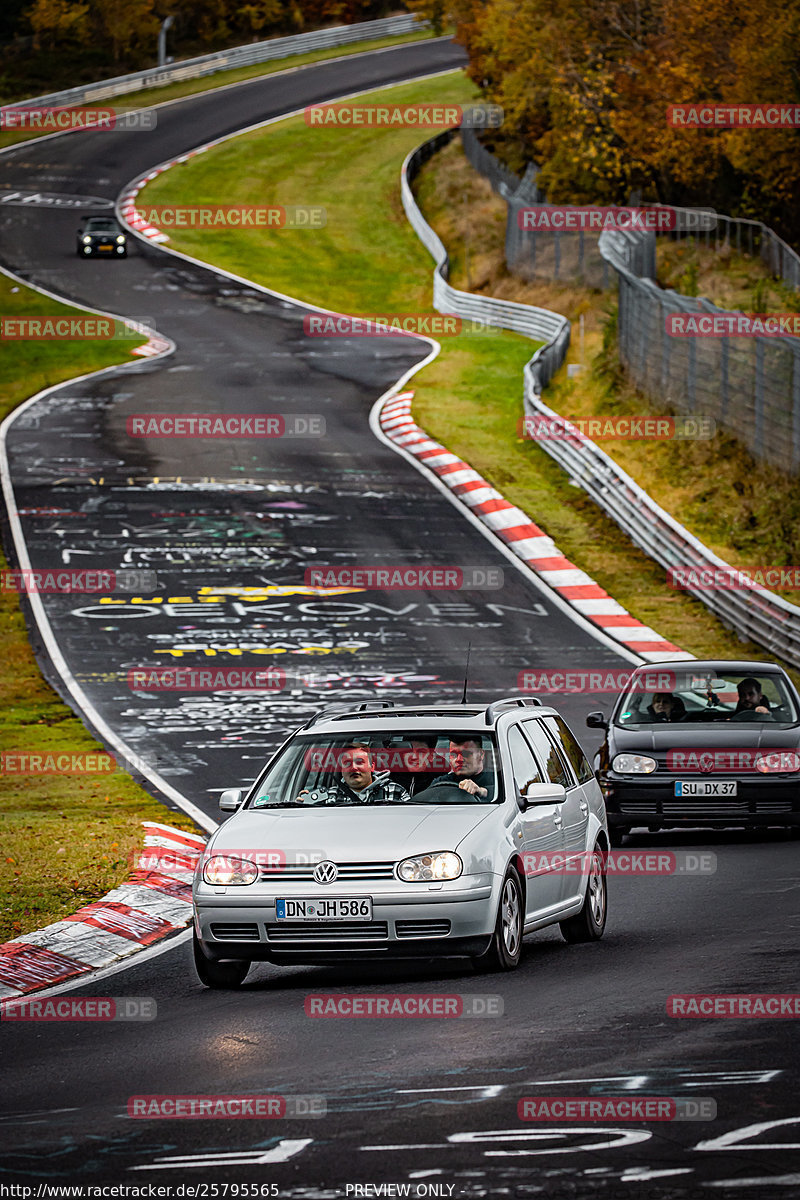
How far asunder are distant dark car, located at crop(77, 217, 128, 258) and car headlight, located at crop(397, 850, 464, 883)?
54496mm

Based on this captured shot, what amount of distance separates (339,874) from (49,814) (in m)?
7.73

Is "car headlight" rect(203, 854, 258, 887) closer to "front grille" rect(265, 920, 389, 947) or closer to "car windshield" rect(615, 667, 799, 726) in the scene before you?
"front grille" rect(265, 920, 389, 947)

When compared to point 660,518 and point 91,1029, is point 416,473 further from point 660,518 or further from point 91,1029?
point 91,1029

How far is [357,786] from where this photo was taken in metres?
10.9

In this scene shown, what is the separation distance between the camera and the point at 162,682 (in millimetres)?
24109

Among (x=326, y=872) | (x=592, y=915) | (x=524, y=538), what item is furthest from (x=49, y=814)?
(x=524, y=538)

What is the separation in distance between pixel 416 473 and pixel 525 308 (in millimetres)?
16552

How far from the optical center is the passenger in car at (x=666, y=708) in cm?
1653

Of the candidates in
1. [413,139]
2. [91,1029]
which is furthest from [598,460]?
[413,139]

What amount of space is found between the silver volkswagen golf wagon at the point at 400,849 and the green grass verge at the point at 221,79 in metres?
75.2

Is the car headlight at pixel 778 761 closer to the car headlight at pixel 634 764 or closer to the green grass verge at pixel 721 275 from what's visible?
the car headlight at pixel 634 764

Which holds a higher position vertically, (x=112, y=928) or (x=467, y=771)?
(x=467, y=771)

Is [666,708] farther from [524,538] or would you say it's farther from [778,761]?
[524,538]

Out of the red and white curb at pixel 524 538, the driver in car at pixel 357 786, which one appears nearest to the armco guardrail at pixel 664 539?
the red and white curb at pixel 524 538
